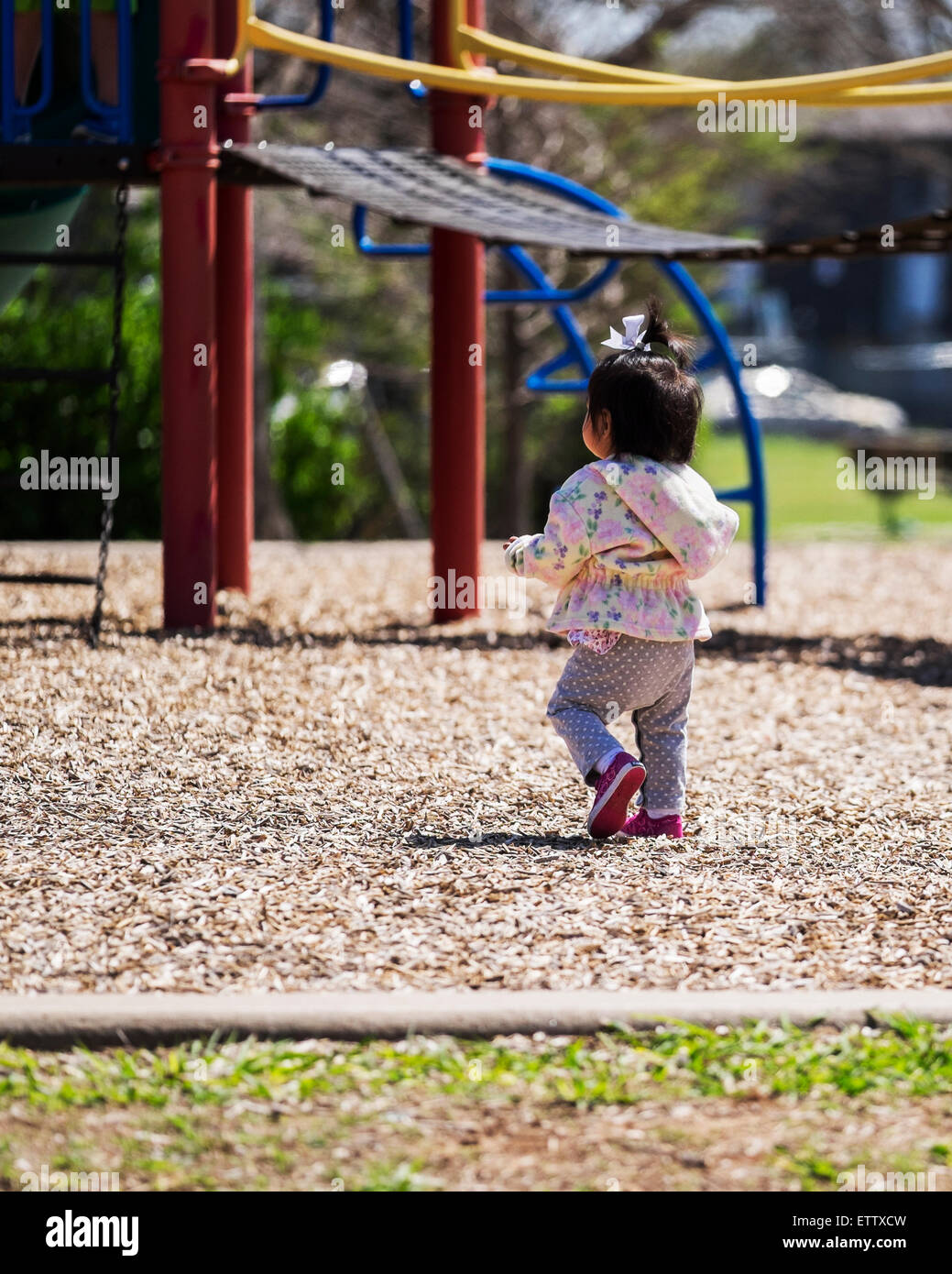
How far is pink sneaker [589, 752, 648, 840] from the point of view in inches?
150

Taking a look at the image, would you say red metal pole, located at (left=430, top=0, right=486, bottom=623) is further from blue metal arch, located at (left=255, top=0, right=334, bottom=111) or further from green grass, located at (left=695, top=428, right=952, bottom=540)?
green grass, located at (left=695, top=428, right=952, bottom=540)

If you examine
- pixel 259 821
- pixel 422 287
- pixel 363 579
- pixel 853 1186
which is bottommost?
pixel 853 1186

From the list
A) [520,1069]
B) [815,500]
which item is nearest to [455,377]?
[520,1069]

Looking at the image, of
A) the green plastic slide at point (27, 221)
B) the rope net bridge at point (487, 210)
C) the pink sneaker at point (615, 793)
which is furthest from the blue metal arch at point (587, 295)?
Result: the pink sneaker at point (615, 793)

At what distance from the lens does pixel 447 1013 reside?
2809 millimetres

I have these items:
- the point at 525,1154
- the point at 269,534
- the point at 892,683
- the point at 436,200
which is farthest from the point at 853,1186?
the point at 269,534

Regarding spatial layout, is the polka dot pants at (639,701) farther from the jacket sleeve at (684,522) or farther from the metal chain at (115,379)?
the metal chain at (115,379)

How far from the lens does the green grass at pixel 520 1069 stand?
8.54 ft

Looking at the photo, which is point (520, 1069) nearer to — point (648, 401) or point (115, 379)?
point (648, 401)

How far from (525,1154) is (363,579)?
6135 millimetres

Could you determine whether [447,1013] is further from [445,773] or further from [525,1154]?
[445,773]

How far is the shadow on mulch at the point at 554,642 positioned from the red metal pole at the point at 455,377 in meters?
0.37

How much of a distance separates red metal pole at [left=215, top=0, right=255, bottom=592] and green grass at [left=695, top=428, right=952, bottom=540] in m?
4.36

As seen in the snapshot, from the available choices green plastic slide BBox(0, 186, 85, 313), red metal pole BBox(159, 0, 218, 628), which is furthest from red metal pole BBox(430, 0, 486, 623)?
green plastic slide BBox(0, 186, 85, 313)
